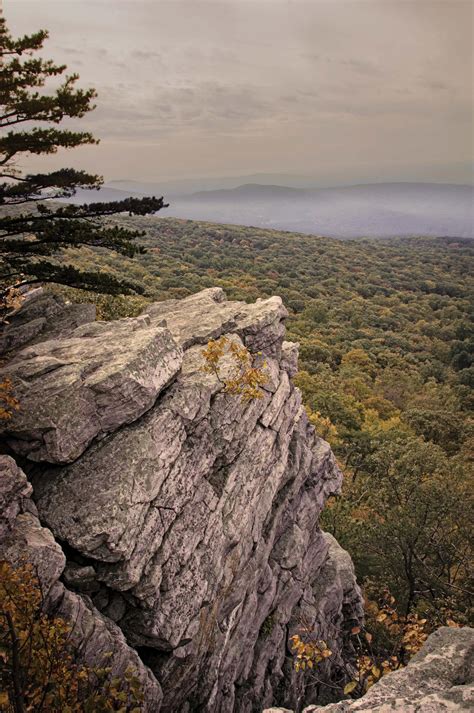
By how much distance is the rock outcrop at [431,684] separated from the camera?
751 cm

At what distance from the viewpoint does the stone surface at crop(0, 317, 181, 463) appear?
1150 centimetres

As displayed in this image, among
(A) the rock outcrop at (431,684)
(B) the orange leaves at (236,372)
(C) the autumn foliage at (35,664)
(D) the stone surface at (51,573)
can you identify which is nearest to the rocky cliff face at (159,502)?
(D) the stone surface at (51,573)

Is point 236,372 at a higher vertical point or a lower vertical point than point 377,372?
higher

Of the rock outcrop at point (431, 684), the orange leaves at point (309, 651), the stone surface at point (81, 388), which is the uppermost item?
the stone surface at point (81, 388)

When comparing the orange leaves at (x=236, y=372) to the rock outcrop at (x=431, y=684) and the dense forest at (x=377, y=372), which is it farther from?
the rock outcrop at (x=431, y=684)

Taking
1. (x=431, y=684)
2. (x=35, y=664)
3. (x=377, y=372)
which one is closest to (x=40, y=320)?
(x=35, y=664)

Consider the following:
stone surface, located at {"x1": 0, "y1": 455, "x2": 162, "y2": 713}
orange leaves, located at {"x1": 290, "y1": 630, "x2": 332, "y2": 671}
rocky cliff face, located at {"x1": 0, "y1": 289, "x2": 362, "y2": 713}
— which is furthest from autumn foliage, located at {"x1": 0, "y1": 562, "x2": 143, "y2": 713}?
orange leaves, located at {"x1": 290, "y1": 630, "x2": 332, "y2": 671}

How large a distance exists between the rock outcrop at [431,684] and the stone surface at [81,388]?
8018 millimetres

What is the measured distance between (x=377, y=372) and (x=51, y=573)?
241 feet

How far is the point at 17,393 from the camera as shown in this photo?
12062 mm

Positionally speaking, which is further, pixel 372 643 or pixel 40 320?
pixel 372 643

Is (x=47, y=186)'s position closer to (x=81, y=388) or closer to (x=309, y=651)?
(x=81, y=388)

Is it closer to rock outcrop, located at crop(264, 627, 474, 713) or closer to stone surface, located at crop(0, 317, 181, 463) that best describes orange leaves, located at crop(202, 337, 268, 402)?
stone surface, located at crop(0, 317, 181, 463)

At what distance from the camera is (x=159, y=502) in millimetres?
12250
